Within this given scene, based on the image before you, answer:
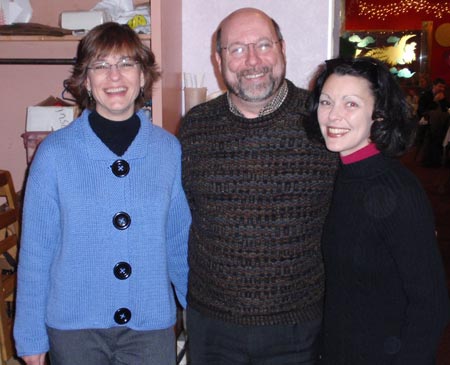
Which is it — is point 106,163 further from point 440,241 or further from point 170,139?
point 440,241

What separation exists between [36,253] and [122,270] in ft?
0.82

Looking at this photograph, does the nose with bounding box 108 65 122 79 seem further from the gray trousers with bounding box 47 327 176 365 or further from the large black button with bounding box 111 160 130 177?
the gray trousers with bounding box 47 327 176 365

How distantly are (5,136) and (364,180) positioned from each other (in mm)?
2120

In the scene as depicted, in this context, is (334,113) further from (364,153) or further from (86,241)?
(86,241)

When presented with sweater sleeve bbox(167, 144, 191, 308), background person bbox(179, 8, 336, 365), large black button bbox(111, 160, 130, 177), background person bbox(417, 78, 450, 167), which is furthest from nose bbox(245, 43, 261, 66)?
background person bbox(417, 78, 450, 167)

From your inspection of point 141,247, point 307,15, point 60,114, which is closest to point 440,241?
point 307,15

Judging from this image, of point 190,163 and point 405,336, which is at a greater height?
point 190,163

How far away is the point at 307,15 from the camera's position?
2.62m

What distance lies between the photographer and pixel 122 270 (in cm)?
152

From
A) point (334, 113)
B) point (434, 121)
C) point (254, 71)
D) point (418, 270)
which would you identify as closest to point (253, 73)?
point (254, 71)

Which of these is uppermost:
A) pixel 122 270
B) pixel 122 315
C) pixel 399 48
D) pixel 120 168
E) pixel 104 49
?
pixel 399 48

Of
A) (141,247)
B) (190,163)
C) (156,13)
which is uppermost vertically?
(156,13)

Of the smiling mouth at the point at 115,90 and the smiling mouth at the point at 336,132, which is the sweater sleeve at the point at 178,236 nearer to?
the smiling mouth at the point at 115,90

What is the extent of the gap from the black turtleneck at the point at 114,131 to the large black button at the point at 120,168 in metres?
0.04
